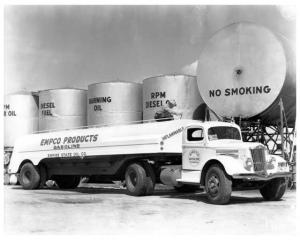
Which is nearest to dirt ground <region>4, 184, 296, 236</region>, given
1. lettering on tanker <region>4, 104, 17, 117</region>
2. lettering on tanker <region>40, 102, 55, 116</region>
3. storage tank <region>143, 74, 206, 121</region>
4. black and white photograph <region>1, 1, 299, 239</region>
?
black and white photograph <region>1, 1, 299, 239</region>

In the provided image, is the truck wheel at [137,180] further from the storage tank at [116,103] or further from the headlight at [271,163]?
the storage tank at [116,103]

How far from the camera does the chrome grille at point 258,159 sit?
12641mm

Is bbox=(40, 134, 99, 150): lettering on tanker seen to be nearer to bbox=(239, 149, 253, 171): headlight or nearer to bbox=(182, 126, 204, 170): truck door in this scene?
bbox=(182, 126, 204, 170): truck door

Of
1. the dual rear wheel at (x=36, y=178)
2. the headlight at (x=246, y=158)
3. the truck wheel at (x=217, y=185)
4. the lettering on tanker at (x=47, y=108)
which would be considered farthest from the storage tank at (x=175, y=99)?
the headlight at (x=246, y=158)

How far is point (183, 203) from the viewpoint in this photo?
13039 mm

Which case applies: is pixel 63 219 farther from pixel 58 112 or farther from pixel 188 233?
pixel 58 112

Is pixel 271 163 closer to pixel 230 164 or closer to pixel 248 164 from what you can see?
pixel 248 164

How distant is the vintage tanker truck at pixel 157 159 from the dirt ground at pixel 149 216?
64 centimetres

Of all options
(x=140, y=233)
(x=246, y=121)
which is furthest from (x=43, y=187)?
(x=140, y=233)

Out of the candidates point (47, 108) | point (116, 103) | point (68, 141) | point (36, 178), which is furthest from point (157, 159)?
point (47, 108)

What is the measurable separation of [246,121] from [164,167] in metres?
4.10

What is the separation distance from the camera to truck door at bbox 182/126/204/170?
1353 centimetres

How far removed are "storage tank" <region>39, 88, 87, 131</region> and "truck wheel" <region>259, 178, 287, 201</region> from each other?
1261 centimetres

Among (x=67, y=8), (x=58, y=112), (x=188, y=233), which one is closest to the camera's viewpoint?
(x=188, y=233)
